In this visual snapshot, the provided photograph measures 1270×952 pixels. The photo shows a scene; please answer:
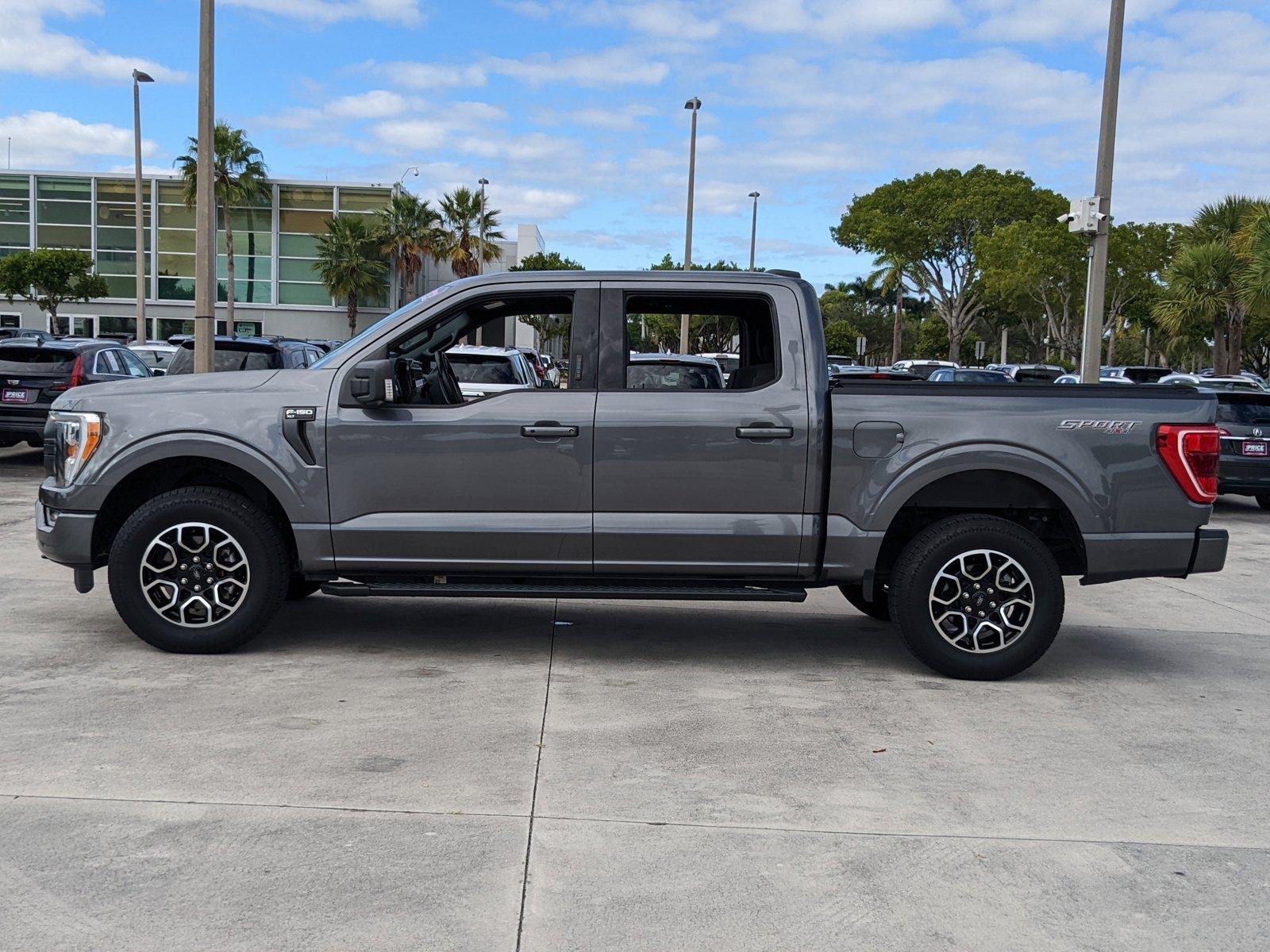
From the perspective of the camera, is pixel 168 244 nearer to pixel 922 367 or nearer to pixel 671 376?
pixel 922 367

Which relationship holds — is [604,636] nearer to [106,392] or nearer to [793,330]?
[793,330]

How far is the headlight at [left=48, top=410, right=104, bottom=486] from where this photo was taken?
6.44 metres

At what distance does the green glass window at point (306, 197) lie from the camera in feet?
176

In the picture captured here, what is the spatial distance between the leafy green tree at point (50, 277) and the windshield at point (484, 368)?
37916 millimetres

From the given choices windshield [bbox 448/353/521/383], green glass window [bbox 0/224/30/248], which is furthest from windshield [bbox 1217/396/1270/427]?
green glass window [bbox 0/224/30/248]

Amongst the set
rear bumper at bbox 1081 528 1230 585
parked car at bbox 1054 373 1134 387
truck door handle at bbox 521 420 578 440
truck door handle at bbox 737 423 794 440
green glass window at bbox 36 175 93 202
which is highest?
green glass window at bbox 36 175 93 202

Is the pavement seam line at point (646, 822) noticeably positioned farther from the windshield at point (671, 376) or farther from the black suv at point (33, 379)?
the black suv at point (33, 379)

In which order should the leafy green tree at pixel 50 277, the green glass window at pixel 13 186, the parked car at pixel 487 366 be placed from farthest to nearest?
the green glass window at pixel 13 186, the leafy green tree at pixel 50 277, the parked car at pixel 487 366

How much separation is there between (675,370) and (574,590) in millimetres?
3449

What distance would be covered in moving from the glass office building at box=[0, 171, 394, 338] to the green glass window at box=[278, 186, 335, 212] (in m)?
0.03

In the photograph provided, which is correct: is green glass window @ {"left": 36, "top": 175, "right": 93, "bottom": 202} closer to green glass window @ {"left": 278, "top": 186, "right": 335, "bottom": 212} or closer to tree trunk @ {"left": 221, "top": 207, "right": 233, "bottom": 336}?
tree trunk @ {"left": 221, "top": 207, "right": 233, "bottom": 336}

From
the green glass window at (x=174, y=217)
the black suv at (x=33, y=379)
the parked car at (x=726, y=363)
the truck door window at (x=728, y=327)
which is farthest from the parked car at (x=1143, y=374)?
the green glass window at (x=174, y=217)

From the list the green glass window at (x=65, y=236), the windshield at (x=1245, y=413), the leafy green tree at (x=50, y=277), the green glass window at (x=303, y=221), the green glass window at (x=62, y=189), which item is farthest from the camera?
the green glass window at (x=303, y=221)

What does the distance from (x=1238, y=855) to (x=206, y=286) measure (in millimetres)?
13827
